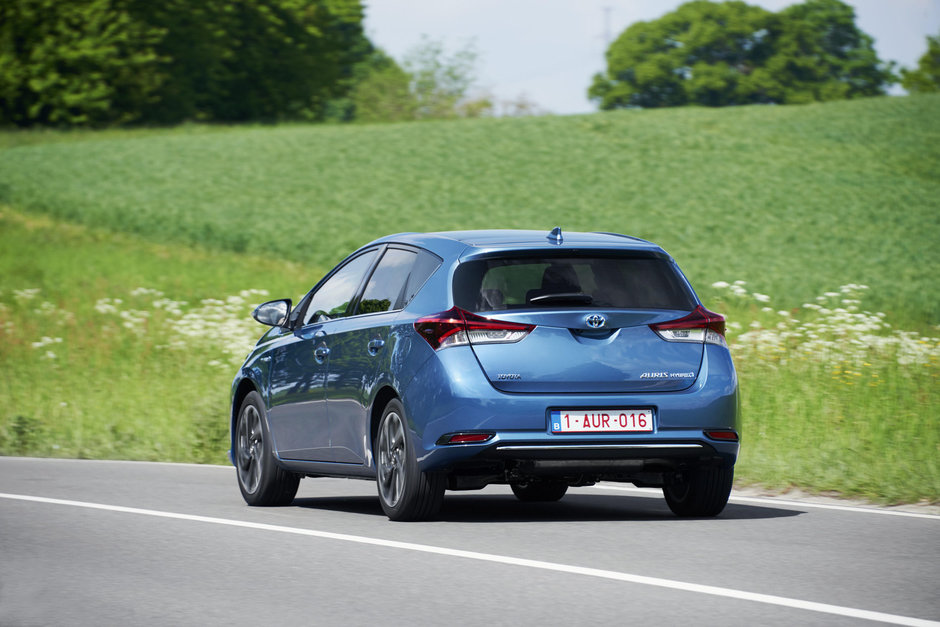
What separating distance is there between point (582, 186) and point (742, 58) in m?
72.4

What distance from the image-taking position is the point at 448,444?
28.3 ft

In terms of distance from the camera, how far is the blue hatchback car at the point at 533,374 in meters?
8.62

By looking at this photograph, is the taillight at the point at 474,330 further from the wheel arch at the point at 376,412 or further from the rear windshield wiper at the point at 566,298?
the wheel arch at the point at 376,412

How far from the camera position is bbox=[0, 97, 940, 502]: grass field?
52.0ft

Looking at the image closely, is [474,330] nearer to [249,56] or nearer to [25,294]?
[25,294]

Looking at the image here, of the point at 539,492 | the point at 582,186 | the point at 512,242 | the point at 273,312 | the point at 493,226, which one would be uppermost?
the point at 512,242

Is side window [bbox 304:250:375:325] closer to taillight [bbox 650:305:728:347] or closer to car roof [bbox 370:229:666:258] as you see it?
car roof [bbox 370:229:666:258]

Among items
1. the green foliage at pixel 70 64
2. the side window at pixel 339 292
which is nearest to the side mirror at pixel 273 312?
the side window at pixel 339 292

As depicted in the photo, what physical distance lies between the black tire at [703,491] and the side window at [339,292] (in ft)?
8.22

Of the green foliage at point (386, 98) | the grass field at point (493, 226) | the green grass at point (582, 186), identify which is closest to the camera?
the grass field at point (493, 226)

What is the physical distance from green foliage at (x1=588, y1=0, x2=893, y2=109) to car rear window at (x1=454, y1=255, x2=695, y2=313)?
10753 cm

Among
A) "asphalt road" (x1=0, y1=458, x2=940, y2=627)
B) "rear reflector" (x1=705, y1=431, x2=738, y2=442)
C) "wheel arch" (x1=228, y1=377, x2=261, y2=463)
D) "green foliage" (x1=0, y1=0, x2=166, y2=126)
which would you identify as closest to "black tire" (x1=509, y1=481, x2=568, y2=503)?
"asphalt road" (x1=0, y1=458, x2=940, y2=627)

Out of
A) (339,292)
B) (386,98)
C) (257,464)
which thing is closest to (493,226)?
(257,464)

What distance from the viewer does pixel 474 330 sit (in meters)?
8.67
